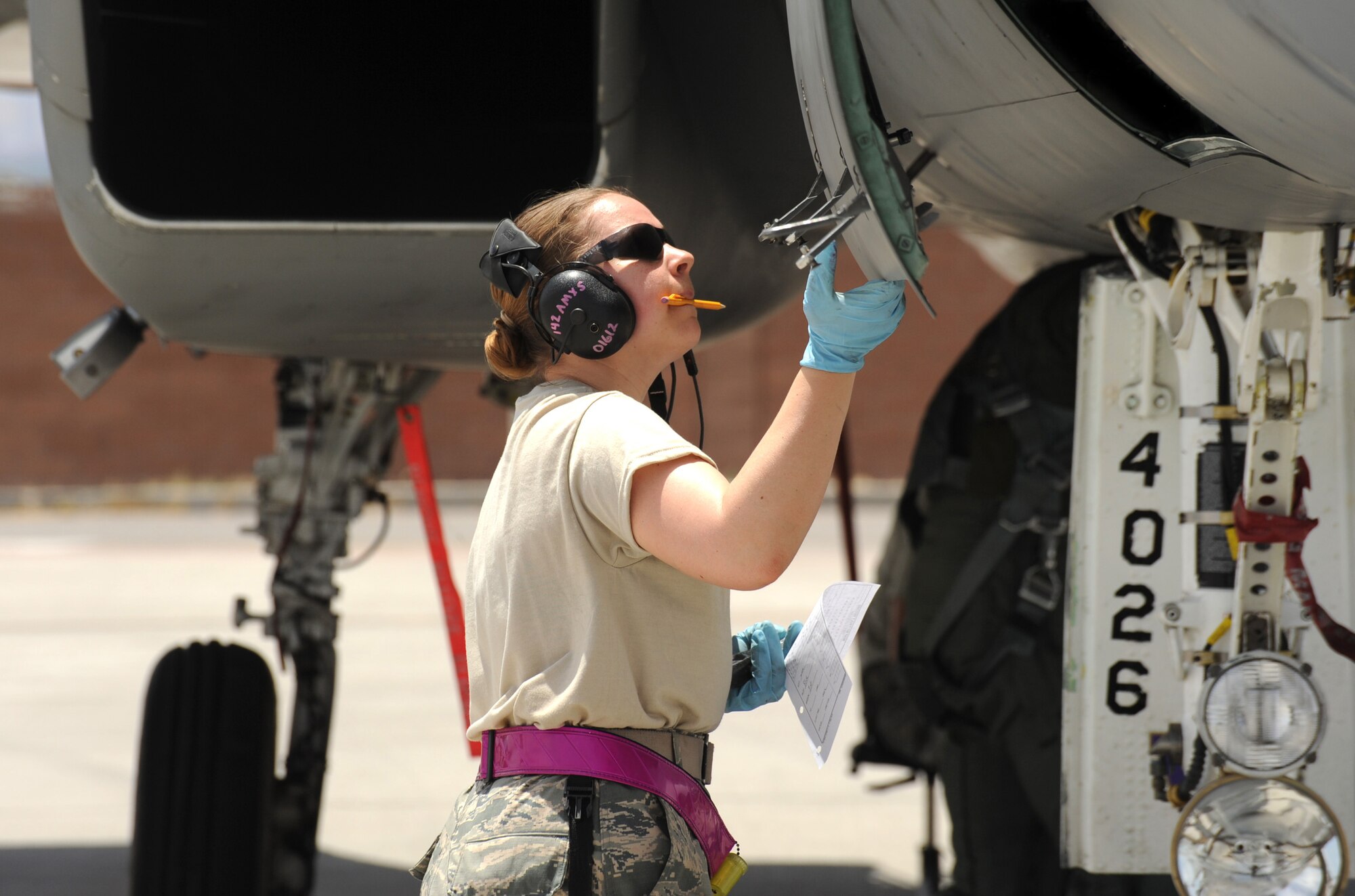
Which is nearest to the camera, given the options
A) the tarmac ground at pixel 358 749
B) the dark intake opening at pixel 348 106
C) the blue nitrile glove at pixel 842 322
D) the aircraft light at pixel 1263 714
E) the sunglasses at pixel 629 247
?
the blue nitrile glove at pixel 842 322

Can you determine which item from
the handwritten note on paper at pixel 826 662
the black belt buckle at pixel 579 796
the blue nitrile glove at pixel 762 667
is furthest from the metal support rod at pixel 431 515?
the black belt buckle at pixel 579 796

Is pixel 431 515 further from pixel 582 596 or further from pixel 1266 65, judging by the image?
pixel 1266 65

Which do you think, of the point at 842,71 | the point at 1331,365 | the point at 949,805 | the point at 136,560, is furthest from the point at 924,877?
the point at 136,560

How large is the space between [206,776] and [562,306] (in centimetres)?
178

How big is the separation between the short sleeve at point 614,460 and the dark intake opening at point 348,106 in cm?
104

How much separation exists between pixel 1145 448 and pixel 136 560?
11204 mm

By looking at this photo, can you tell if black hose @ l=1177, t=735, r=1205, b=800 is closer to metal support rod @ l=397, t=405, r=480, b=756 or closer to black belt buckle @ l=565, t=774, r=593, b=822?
black belt buckle @ l=565, t=774, r=593, b=822

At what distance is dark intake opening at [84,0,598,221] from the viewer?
2254mm

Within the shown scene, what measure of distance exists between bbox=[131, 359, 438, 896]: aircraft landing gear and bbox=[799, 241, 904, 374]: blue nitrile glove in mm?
1679

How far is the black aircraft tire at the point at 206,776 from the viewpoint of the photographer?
2.71m

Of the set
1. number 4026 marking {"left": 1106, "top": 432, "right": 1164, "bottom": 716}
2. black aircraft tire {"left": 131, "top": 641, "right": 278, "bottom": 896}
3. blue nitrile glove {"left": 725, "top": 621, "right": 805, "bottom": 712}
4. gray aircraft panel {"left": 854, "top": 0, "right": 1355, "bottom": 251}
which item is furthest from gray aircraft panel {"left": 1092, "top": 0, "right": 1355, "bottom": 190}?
black aircraft tire {"left": 131, "top": 641, "right": 278, "bottom": 896}

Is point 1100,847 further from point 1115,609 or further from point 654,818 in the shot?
point 654,818

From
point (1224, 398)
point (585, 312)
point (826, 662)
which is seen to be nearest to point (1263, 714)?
point (1224, 398)

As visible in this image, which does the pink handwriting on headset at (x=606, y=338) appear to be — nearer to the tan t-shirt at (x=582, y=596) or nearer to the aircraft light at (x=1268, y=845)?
the tan t-shirt at (x=582, y=596)
